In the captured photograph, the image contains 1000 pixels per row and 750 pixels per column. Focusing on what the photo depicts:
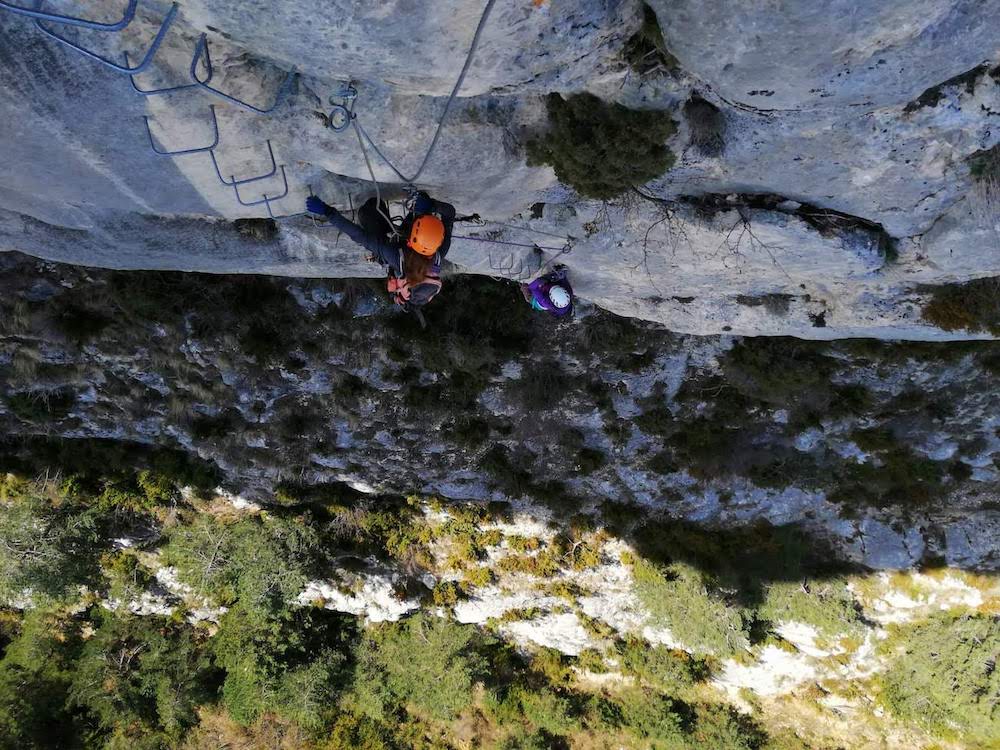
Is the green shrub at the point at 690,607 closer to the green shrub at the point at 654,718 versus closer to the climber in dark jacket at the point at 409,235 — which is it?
the green shrub at the point at 654,718

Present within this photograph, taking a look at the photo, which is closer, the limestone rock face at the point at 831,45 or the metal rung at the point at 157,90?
the limestone rock face at the point at 831,45

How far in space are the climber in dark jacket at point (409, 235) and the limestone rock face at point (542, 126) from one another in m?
0.26

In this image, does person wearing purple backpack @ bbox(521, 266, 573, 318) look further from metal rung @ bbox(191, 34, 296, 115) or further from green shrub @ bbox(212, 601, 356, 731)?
green shrub @ bbox(212, 601, 356, 731)

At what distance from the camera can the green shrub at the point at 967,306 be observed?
18.1 feet

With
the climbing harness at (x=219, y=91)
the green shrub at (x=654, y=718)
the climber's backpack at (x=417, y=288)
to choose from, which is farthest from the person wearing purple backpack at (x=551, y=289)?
the green shrub at (x=654, y=718)

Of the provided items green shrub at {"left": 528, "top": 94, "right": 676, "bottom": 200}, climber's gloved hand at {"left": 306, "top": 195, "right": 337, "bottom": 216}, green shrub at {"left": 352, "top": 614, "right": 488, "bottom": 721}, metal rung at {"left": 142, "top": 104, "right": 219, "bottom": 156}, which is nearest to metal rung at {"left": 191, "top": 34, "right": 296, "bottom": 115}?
metal rung at {"left": 142, "top": 104, "right": 219, "bottom": 156}

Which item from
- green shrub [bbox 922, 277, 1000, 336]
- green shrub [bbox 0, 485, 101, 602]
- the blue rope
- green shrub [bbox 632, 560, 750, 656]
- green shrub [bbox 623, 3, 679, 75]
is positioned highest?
green shrub [bbox 922, 277, 1000, 336]

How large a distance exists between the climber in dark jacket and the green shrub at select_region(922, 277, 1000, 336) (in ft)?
15.4

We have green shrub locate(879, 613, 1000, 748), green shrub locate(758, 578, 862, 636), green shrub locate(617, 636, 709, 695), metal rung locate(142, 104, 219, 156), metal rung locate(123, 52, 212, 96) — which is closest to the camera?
metal rung locate(123, 52, 212, 96)

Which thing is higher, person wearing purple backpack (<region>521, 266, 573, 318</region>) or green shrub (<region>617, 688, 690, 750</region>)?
person wearing purple backpack (<region>521, 266, 573, 318</region>)

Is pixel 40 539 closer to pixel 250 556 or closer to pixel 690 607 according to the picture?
pixel 250 556

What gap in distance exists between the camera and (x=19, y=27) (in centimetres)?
352

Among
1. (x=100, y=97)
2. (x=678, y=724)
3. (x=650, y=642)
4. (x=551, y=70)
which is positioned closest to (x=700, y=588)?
(x=650, y=642)

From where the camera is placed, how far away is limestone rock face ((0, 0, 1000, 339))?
3.10m
